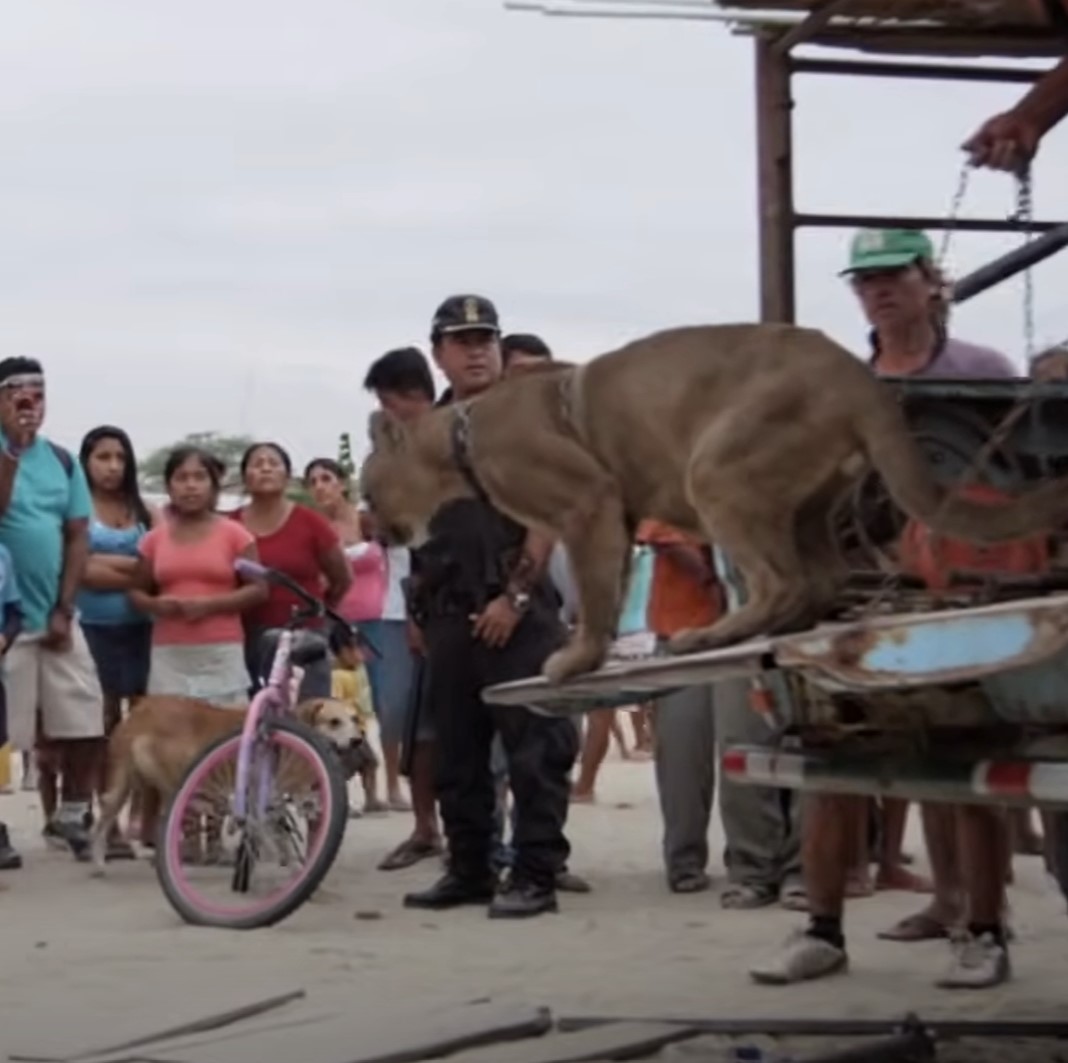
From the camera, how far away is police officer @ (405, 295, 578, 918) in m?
8.44

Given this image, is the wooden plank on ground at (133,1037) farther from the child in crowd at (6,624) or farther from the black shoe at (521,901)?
the child in crowd at (6,624)

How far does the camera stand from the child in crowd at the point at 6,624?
9852 millimetres

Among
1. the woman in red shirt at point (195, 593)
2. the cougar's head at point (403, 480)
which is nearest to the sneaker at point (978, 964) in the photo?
the cougar's head at point (403, 480)

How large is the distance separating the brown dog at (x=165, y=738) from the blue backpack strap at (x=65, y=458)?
41.5 inches

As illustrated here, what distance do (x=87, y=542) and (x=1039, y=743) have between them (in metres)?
6.35

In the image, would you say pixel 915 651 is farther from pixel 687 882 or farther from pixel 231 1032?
pixel 687 882

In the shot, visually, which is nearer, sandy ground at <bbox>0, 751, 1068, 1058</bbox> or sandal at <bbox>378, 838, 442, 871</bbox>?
sandy ground at <bbox>0, 751, 1068, 1058</bbox>

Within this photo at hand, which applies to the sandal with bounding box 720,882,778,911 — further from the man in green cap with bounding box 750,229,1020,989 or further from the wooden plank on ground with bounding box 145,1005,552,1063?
the wooden plank on ground with bounding box 145,1005,552,1063

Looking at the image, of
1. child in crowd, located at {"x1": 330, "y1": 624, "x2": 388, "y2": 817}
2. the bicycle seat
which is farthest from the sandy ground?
the bicycle seat

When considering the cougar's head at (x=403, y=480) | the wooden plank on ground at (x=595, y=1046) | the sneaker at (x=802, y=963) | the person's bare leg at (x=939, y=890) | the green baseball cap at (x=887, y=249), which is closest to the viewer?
the wooden plank on ground at (x=595, y=1046)

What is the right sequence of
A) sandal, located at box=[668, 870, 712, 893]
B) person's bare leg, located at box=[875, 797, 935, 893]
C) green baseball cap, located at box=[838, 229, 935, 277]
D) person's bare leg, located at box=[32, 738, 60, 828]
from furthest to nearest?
person's bare leg, located at box=[32, 738, 60, 828]
sandal, located at box=[668, 870, 712, 893]
person's bare leg, located at box=[875, 797, 935, 893]
green baseball cap, located at box=[838, 229, 935, 277]

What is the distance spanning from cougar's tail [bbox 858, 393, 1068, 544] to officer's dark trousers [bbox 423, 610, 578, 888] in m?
3.25

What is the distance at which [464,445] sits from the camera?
6586 millimetres

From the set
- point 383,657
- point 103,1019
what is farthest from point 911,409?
point 383,657
